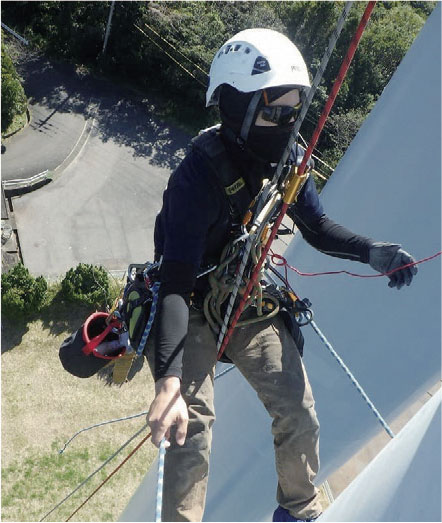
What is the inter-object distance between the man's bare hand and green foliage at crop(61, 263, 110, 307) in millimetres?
8317

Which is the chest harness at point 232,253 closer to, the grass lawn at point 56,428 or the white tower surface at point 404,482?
the white tower surface at point 404,482

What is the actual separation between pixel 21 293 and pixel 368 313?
7.97 meters

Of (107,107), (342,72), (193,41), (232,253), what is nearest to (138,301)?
(232,253)

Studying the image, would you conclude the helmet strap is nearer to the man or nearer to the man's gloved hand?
the man

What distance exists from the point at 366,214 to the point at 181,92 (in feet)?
45.9

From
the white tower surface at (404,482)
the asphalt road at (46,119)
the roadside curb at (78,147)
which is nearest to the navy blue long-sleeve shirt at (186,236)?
the white tower surface at (404,482)

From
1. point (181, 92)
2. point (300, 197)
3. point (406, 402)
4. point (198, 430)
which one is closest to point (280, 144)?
point (300, 197)

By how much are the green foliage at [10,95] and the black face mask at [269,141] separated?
1248 cm

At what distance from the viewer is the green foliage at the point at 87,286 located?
10906 millimetres

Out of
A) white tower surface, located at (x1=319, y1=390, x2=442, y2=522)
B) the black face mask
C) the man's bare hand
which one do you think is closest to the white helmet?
the black face mask

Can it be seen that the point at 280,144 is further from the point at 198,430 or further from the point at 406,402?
the point at 406,402

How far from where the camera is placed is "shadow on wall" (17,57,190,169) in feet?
51.5

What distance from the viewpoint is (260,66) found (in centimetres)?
311

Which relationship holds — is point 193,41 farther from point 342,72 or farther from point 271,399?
point 342,72
